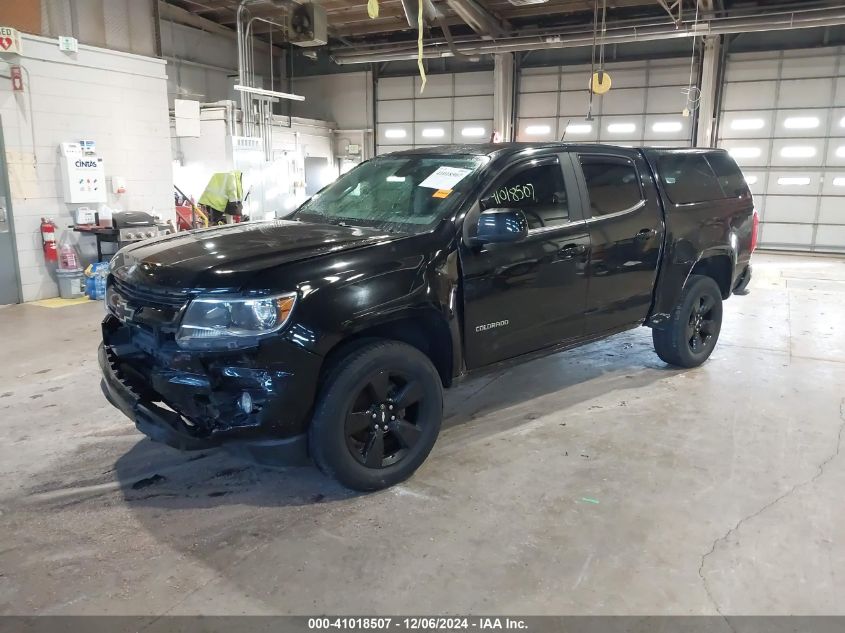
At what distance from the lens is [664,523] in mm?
2828

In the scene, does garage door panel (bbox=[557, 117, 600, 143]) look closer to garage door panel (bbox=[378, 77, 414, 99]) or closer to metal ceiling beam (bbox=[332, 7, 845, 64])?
metal ceiling beam (bbox=[332, 7, 845, 64])

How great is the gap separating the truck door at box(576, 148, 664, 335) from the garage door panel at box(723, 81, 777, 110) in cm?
1148

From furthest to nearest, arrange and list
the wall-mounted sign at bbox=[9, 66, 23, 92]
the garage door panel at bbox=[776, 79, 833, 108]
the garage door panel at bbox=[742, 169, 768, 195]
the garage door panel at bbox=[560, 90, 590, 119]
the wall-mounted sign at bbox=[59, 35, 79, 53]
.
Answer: the garage door panel at bbox=[560, 90, 590, 119] < the garage door panel at bbox=[742, 169, 768, 195] < the garage door panel at bbox=[776, 79, 833, 108] < the wall-mounted sign at bbox=[59, 35, 79, 53] < the wall-mounted sign at bbox=[9, 66, 23, 92]

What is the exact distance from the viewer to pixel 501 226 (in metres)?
3.15

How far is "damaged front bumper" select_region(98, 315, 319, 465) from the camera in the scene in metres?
2.60

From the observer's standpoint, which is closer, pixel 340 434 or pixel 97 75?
pixel 340 434

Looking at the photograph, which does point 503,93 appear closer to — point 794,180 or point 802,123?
point 802,123

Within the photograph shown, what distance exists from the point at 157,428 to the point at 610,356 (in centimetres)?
392

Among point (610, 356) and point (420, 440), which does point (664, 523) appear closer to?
point (420, 440)

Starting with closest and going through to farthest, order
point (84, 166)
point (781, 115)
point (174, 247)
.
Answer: point (174, 247), point (84, 166), point (781, 115)

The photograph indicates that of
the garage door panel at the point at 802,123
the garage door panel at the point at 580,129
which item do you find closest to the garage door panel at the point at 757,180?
the garage door panel at the point at 802,123

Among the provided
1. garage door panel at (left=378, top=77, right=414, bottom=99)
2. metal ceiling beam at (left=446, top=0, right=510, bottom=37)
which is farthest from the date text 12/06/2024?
garage door panel at (left=378, top=77, right=414, bottom=99)

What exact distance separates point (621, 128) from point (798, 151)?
3775mm

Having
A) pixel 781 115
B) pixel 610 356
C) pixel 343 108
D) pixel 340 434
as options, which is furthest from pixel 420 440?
pixel 343 108
